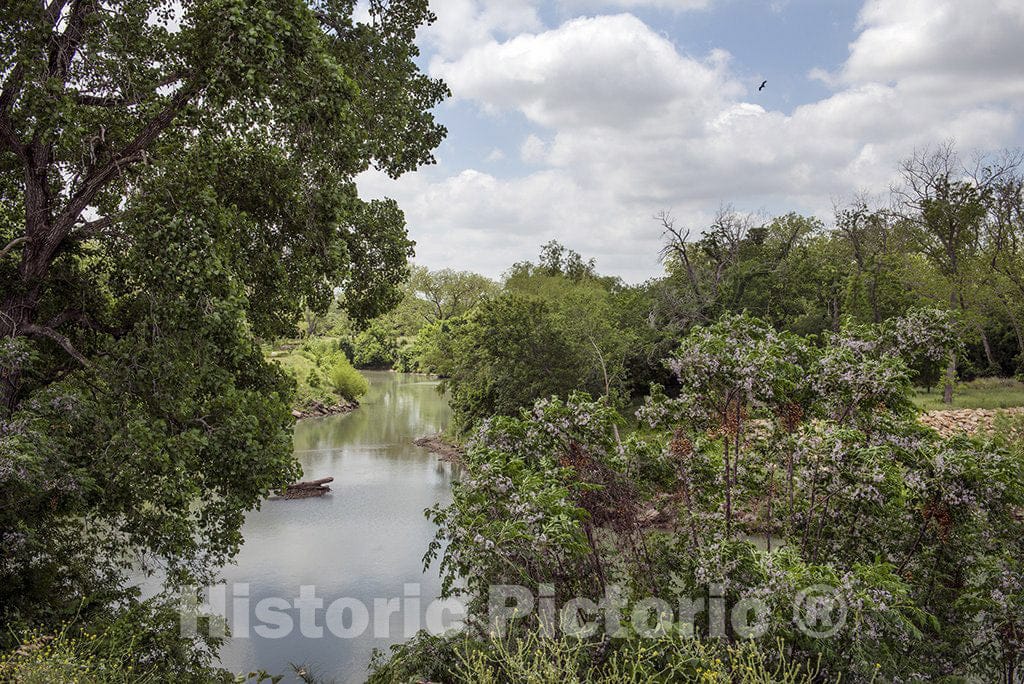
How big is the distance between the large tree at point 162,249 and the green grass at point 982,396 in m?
15.3

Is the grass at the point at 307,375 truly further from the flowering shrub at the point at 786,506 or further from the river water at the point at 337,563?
the flowering shrub at the point at 786,506

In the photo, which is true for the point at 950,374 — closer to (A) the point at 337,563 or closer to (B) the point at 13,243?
(A) the point at 337,563

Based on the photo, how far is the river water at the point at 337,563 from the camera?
9180mm

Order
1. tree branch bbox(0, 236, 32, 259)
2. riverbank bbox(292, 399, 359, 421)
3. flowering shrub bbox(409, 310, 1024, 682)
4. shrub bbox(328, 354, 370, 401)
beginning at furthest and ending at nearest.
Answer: shrub bbox(328, 354, 370, 401) < riverbank bbox(292, 399, 359, 421) < tree branch bbox(0, 236, 32, 259) < flowering shrub bbox(409, 310, 1024, 682)

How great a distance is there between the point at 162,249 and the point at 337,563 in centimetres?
766

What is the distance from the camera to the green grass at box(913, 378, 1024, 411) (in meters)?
18.0

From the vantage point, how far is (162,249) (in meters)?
6.18

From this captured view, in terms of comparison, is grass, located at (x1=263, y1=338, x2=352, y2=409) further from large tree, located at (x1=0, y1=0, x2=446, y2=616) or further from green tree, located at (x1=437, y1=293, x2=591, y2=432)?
large tree, located at (x1=0, y1=0, x2=446, y2=616)

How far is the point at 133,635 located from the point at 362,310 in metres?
4.19

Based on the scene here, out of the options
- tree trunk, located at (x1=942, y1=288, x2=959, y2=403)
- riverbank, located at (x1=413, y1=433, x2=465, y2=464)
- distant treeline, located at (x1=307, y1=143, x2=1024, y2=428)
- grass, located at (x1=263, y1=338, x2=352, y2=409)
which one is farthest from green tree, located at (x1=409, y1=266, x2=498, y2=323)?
tree trunk, located at (x1=942, y1=288, x2=959, y2=403)

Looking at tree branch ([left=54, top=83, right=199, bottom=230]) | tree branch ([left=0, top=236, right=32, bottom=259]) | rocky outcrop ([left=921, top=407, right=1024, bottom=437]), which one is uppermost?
tree branch ([left=54, top=83, right=199, bottom=230])

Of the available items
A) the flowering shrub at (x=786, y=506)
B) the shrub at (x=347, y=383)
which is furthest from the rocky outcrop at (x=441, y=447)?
the flowering shrub at (x=786, y=506)

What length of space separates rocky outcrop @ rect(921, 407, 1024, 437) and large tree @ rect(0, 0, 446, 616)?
1396 centimetres

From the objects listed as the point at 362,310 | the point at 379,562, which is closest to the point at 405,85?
the point at 362,310
